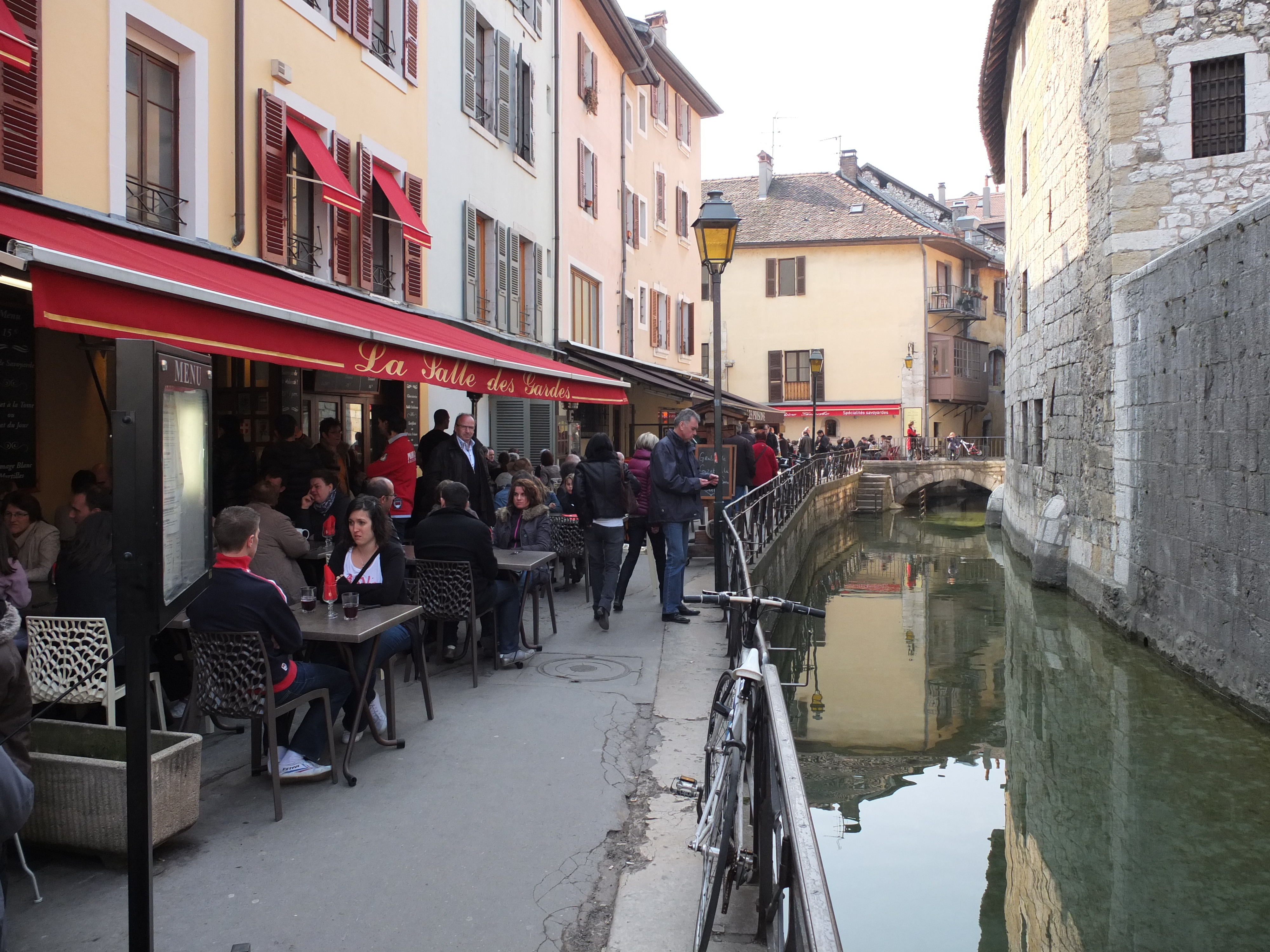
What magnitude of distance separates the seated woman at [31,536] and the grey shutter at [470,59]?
907 centimetres

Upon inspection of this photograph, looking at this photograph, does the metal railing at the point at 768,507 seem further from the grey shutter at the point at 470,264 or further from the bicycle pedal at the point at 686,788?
the grey shutter at the point at 470,264

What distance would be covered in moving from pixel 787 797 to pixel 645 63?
21.2 meters

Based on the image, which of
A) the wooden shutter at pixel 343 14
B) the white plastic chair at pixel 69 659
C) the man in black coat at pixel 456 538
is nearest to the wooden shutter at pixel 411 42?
the wooden shutter at pixel 343 14

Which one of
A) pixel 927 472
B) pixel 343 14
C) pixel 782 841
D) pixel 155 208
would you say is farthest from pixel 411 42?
pixel 927 472

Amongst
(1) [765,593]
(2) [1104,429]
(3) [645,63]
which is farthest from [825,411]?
(1) [765,593]

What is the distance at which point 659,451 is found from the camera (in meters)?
8.48

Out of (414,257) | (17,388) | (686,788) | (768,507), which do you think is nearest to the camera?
(686,788)

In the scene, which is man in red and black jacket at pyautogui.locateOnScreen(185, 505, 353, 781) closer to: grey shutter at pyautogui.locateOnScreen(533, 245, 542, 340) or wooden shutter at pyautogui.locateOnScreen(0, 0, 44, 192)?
wooden shutter at pyautogui.locateOnScreen(0, 0, 44, 192)

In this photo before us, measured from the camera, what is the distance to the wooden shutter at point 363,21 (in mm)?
10641

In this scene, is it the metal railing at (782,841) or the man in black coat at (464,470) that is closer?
the metal railing at (782,841)

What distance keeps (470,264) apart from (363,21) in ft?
11.2

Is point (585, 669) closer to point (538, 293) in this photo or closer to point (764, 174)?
point (538, 293)

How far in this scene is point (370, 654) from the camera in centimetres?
525

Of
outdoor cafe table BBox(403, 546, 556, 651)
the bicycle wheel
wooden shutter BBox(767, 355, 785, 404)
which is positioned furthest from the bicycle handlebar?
wooden shutter BBox(767, 355, 785, 404)
